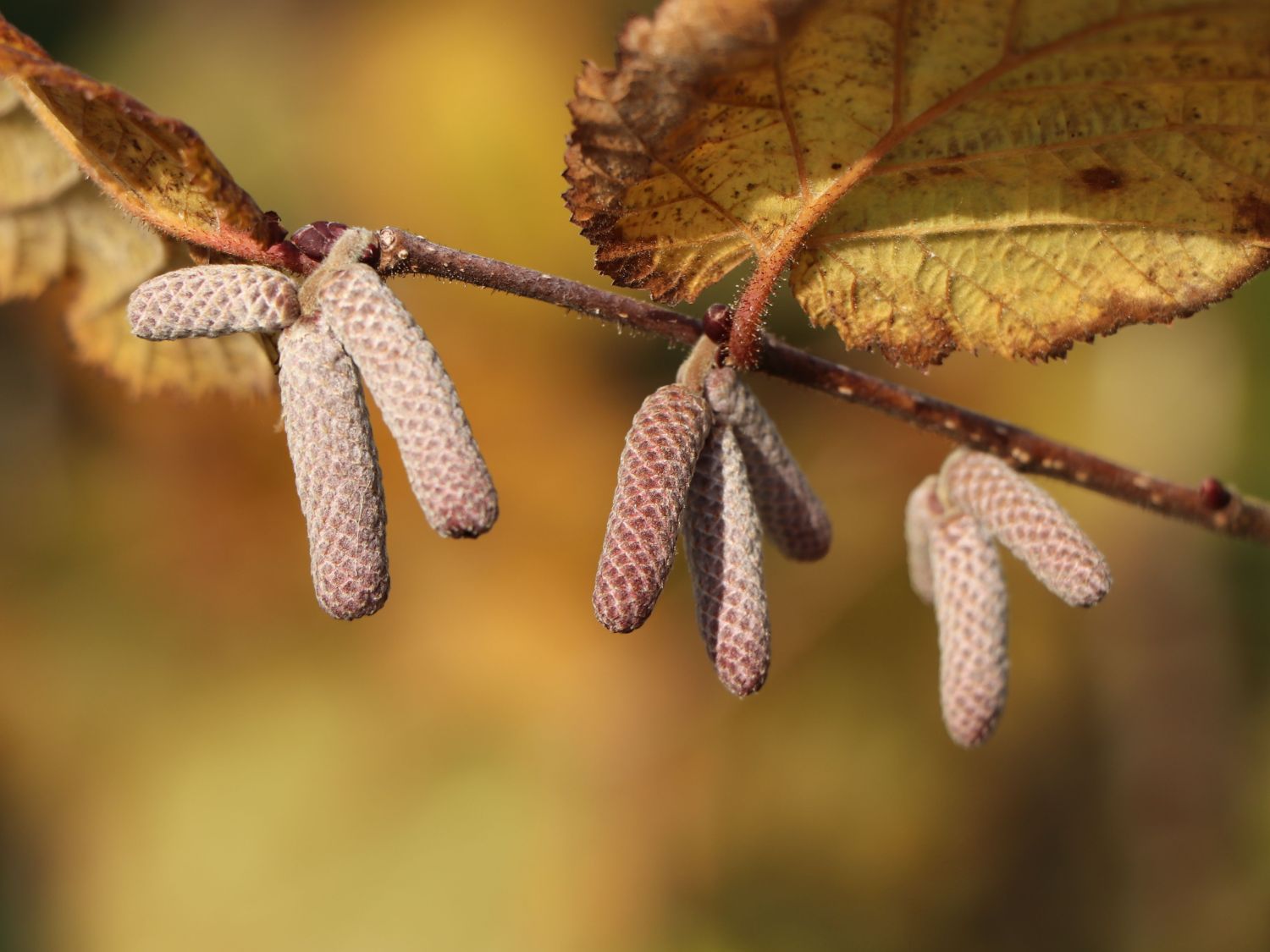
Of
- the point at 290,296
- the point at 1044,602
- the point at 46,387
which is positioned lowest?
the point at 1044,602

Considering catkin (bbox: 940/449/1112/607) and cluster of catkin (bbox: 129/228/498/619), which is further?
catkin (bbox: 940/449/1112/607)

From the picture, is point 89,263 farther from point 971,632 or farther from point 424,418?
point 971,632

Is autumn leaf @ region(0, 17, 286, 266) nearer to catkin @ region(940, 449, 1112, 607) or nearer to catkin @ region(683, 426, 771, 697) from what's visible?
catkin @ region(683, 426, 771, 697)

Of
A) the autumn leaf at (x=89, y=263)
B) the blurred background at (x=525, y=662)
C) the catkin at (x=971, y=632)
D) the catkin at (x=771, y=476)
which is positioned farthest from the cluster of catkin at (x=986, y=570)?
the blurred background at (x=525, y=662)

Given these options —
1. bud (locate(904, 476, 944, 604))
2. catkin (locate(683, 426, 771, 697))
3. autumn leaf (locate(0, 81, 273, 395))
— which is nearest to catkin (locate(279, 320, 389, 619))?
catkin (locate(683, 426, 771, 697))

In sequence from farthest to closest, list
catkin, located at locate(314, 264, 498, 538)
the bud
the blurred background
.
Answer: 1. the blurred background
2. the bud
3. catkin, located at locate(314, 264, 498, 538)

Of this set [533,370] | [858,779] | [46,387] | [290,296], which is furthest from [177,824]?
[290,296]

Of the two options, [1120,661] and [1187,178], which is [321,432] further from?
[1120,661]
